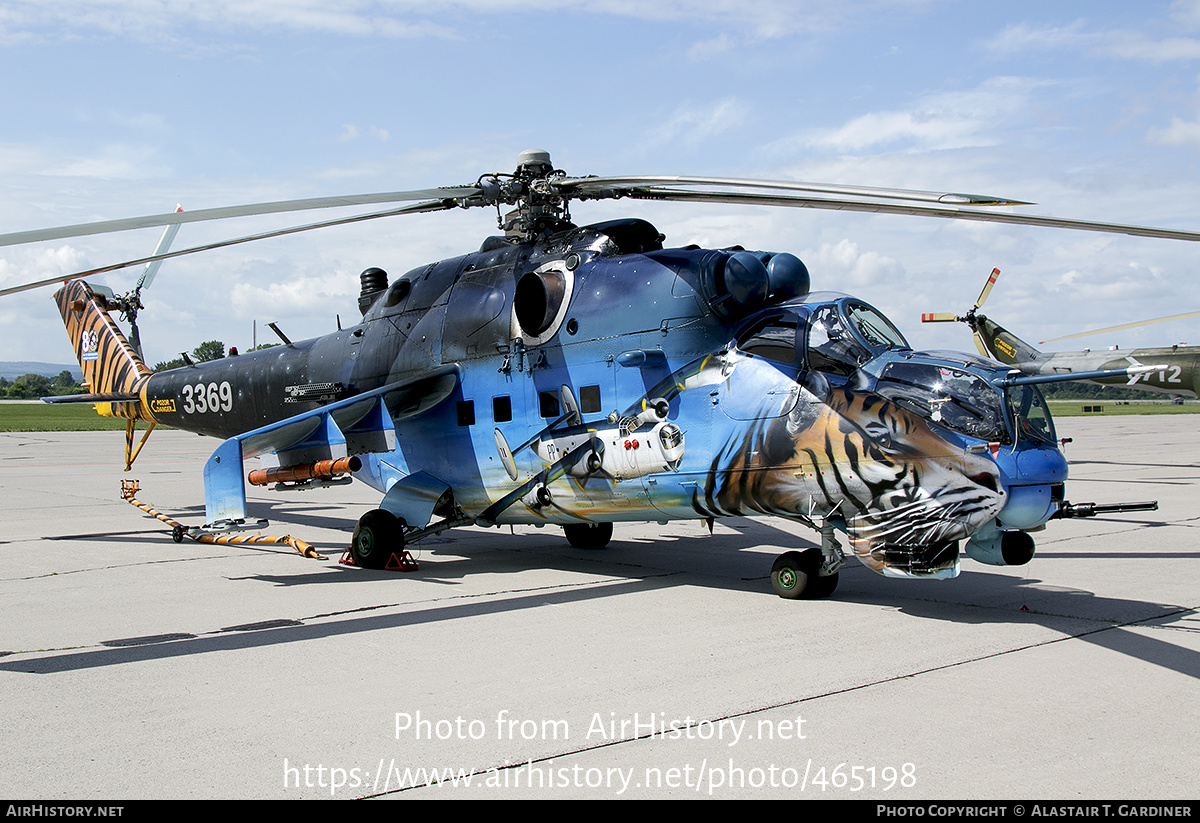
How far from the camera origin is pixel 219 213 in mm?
7250

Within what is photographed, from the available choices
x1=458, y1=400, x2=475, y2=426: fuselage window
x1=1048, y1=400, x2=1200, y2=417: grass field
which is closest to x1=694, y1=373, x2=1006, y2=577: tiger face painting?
x1=458, y1=400, x2=475, y2=426: fuselage window

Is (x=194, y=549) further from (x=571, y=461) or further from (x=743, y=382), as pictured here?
(x=743, y=382)

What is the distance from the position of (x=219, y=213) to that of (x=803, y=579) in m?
5.78

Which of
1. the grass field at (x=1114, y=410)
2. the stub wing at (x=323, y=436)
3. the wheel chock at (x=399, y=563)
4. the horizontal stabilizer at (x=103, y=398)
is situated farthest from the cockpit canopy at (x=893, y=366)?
the grass field at (x=1114, y=410)

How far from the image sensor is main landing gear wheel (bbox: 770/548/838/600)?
323 inches

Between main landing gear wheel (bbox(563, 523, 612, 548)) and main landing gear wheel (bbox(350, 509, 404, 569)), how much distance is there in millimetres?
2288

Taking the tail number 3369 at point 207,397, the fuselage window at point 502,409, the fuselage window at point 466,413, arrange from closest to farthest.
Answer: the fuselage window at point 502,409 < the fuselage window at point 466,413 < the tail number 3369 at point 207,397

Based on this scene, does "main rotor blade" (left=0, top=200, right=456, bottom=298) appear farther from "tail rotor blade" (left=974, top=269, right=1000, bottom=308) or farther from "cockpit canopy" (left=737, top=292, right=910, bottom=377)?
"tail rotor blade" (left=974, top=269, right=1000, bottom=308)

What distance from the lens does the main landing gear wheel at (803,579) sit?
26.9 feet

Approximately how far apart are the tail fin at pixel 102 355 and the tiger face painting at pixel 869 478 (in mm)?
11482

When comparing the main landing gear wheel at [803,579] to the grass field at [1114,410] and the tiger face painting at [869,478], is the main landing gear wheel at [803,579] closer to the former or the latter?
the tiger face painting at [869,478]

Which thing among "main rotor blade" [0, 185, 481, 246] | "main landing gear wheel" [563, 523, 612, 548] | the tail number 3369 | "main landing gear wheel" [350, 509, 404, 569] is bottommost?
"main landing gear wheel" [563, 523, 612, 548]

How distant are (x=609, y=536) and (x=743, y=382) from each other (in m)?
4.37

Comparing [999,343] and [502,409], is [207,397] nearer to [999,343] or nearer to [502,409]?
[502,409]
